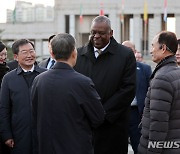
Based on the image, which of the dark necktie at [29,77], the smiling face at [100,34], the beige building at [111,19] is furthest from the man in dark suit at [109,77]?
the beige building at [111,19]

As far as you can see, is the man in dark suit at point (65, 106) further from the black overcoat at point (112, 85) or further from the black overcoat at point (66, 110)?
the black overcoat at point (112, 85)

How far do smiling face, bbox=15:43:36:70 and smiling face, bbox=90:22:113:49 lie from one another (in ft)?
2.83

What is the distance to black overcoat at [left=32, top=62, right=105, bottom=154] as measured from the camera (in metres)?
4.57

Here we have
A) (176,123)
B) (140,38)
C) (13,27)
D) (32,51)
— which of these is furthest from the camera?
(13,27)

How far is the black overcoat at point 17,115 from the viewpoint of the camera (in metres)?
5.98

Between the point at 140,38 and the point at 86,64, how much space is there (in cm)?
5224

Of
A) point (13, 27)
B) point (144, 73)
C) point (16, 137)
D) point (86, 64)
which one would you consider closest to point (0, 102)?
point (16, 137)

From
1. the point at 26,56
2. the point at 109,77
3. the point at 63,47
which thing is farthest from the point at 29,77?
the point at 63,47

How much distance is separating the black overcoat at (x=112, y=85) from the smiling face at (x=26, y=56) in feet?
2.09

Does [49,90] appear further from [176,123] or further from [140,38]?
[140,38]

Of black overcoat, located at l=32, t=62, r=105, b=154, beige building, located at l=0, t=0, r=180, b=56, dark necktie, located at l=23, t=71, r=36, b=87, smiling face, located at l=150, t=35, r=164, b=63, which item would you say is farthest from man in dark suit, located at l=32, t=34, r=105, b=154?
beige building, located at l=0, t=0, r=180, b=56

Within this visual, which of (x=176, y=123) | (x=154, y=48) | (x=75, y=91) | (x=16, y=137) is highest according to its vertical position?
(x=154, y=48)

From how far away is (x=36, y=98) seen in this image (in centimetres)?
478

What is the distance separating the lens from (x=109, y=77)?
5.91 m
